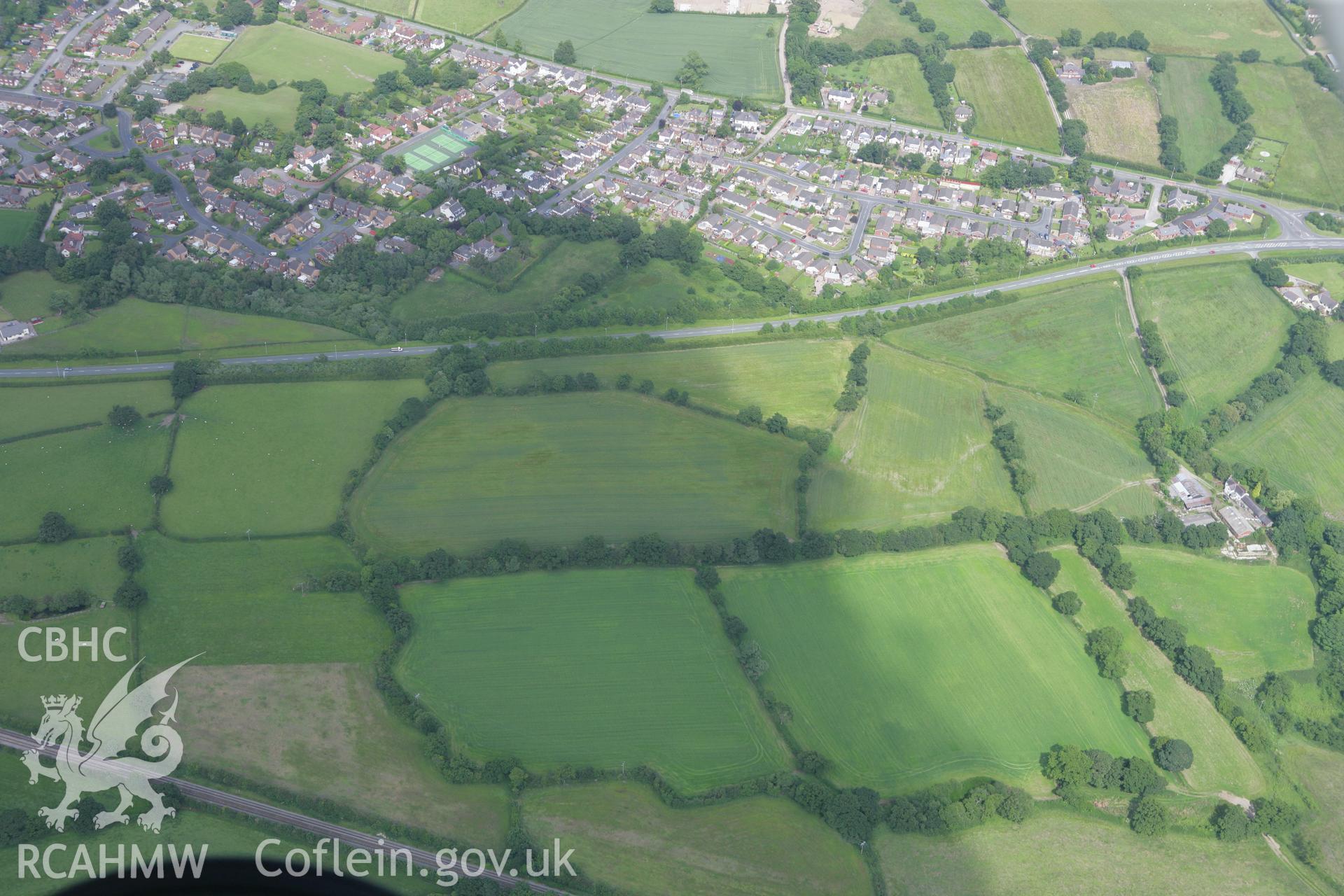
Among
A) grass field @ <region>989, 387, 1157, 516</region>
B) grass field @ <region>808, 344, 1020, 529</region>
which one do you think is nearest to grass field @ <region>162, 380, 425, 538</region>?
grass field @ <region>808, 344, 1020, 529</region>

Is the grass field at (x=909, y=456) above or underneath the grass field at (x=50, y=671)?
above

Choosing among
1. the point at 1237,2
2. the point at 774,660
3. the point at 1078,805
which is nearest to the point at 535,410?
the point at 774,660

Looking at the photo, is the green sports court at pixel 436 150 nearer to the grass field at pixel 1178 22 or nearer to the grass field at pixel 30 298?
the grass field at pixel 30 298

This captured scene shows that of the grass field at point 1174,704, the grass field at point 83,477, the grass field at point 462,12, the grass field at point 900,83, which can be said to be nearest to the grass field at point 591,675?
the grass field at point 83,477

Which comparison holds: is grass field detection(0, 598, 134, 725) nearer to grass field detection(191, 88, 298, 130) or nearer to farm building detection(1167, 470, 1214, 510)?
grass field detection(191, 88, 298, 130)

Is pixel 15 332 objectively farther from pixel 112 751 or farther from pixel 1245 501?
pixel 1245 501
